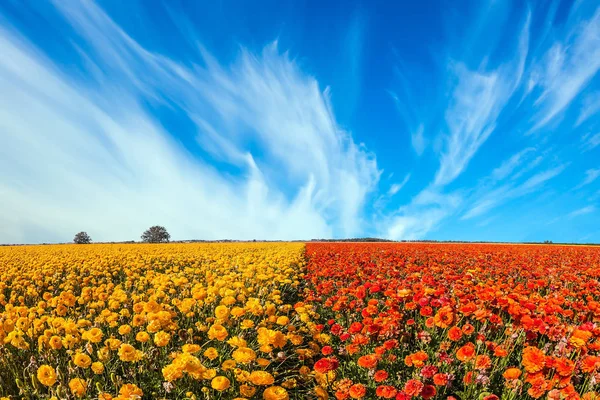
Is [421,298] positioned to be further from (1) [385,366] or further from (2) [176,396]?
(2) [176,396]

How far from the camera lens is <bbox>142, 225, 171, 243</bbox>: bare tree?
8681 centimetres

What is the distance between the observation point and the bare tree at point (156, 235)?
86812mm

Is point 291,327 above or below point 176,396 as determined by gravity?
above

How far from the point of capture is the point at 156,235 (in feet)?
286

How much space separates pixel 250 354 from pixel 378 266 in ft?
24.3

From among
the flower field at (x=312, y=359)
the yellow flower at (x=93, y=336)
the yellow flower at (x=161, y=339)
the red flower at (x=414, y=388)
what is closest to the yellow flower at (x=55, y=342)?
the flower field at (x=312, y=359)

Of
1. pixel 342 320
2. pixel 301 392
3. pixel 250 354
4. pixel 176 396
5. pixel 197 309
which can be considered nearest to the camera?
pixel 250 354

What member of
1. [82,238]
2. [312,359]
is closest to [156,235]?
[82,238]

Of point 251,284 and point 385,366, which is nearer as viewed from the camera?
point 385,366

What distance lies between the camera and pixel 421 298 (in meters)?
4.23

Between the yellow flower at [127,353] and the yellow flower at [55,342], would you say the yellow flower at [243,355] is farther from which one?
the yellow flower at [55,342]

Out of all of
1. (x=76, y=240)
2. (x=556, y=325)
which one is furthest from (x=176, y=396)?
(x=76, y=240)

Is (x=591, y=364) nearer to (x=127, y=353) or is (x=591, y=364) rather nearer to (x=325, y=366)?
(x=325, y=366)

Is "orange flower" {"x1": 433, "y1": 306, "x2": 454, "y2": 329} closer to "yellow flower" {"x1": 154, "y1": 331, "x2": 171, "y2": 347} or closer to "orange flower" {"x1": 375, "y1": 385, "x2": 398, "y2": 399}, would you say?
"orange flower" {"x1": 375, "y1": 385, "x2": 398, "y2": 399}
